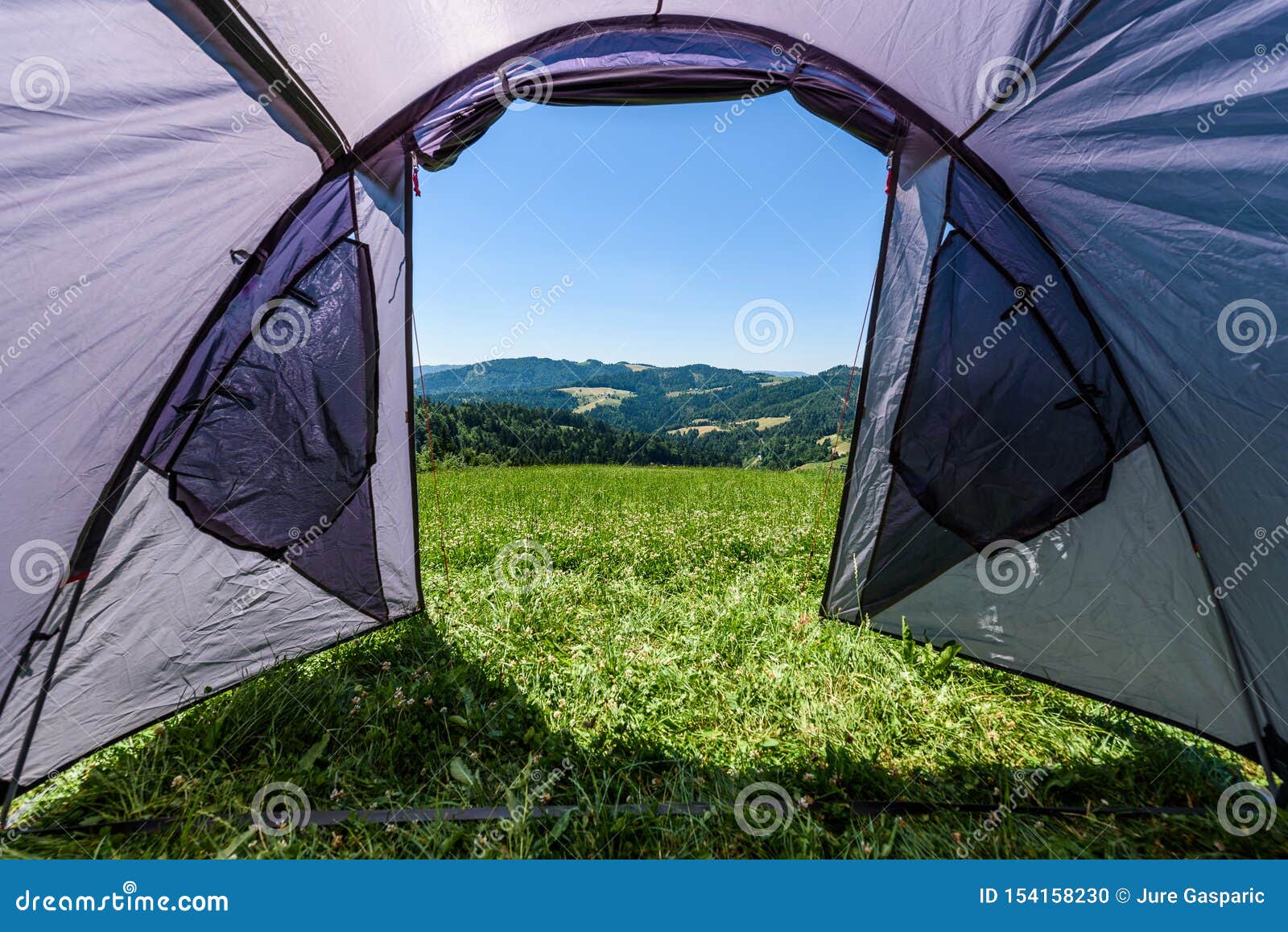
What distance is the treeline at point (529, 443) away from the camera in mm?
19594

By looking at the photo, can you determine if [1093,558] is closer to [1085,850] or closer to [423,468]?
[1085,850]

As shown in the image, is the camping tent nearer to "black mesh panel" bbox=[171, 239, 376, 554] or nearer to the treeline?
"black mesh panel" bbox=[171, 239, 376, 554]

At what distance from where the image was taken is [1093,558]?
9.51ft

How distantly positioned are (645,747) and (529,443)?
28.2m

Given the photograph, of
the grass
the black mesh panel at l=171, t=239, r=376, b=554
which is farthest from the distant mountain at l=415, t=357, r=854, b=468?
the black mesh panel at l=171, t=239, r=376, b=554

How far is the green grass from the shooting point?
203cm

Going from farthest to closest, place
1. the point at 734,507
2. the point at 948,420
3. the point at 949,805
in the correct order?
the point at 734,507 < the point at 948,420 < the point at 949,805

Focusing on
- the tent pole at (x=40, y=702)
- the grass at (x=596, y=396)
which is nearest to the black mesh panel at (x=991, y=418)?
the tent pole at (x=40, y=702)

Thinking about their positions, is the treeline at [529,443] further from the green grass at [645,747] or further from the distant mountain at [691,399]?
the green grass at [645,747]

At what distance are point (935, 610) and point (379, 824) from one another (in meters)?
3.41

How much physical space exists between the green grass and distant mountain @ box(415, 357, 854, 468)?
12.1 metres

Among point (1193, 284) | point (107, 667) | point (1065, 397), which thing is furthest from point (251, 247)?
point (1065, 397)

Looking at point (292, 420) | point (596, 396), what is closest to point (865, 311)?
point (292, 420)

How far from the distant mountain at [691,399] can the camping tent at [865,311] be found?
38.3ft
